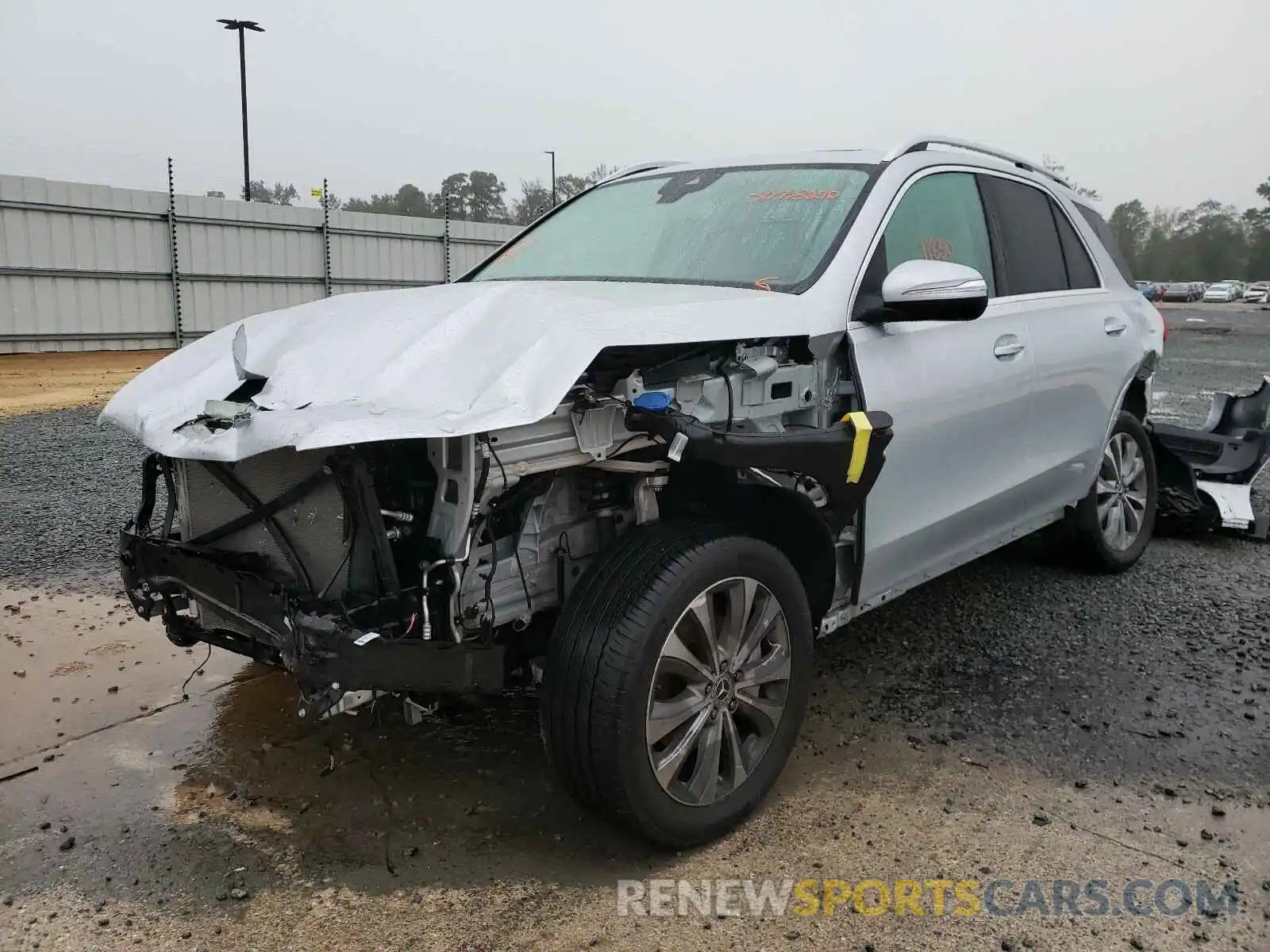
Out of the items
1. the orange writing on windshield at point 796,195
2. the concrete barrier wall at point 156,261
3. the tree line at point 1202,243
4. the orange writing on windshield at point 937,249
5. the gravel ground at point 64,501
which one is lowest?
the gravel ground at point 64,501

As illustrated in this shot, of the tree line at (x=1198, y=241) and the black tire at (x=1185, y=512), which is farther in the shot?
the tree line at (x=1198, y=241)

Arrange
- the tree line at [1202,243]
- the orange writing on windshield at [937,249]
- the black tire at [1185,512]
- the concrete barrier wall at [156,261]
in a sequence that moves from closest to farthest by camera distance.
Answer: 1. the orange writing on windshield at [937,249]
2. the black tire at [1185,512]
3. the concrete barrier wall at [156,261]
4. the tree line at [1202,243]

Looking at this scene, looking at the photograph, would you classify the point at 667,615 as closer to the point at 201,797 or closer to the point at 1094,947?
the point at 1094,947

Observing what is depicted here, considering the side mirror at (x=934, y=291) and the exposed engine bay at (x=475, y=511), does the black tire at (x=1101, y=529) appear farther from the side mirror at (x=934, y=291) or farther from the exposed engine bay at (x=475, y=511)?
the exposed engine bay at (x=475, y=511)

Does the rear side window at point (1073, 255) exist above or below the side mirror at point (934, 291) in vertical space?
above

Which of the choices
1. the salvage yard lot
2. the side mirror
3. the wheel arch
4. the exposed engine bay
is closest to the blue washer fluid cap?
the exposed engine bay

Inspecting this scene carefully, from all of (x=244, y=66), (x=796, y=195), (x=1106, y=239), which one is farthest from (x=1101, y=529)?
(x=244, y=66)

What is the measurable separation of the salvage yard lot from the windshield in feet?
4.98

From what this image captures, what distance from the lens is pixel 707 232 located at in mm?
3498

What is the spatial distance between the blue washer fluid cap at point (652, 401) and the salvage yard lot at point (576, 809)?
0.99 m

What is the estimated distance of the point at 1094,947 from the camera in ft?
7.52

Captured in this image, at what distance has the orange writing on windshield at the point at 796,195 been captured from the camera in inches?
134

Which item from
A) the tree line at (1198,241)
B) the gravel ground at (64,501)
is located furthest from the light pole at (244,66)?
the tree line at (1198,241)

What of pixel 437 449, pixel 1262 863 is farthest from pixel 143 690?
pixel 1262 863
